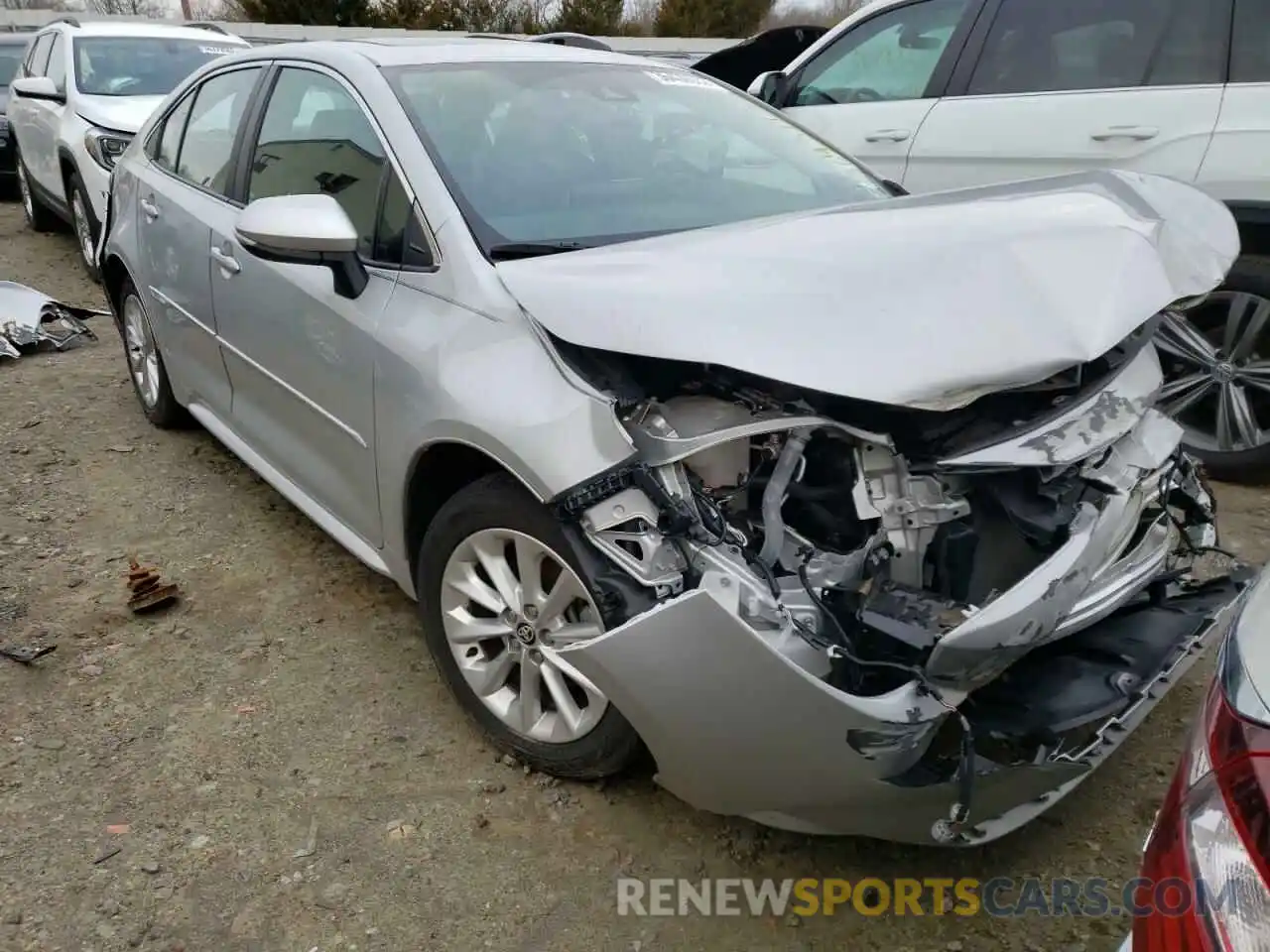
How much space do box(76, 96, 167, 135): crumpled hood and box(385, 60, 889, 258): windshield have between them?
181 inches

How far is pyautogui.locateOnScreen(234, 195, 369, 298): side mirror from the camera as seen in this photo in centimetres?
240

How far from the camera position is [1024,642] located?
179 centimetres

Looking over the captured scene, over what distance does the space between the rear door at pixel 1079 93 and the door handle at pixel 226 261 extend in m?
2.99

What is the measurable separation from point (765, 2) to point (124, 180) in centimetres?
3216

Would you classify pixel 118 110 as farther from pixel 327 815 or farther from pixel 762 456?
pixel 762 456

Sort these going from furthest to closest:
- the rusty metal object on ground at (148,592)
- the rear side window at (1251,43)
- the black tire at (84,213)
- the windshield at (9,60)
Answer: the windshield at (9,60), the black tire at (84,213), the rear side window at (1251,43), the rusty metal object on ground at (148,592)

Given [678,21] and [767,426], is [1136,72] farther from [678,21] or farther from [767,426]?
[678,21]

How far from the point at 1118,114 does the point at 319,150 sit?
3.02 metres

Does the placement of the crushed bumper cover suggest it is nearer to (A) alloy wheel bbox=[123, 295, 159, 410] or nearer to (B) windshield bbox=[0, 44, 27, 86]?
(A) alloy wheel bbox=[123, 295, 159, 410]

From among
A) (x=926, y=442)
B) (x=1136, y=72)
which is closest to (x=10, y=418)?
(x=926, y=442)

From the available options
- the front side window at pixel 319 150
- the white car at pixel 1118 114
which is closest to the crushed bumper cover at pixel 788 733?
the front side window at pixel 319 150

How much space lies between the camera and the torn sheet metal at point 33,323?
18.9ft

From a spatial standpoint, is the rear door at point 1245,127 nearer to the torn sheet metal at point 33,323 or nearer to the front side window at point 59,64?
the torn sheet metal at point 33,323

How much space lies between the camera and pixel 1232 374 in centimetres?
381
